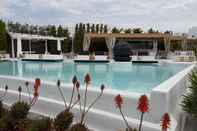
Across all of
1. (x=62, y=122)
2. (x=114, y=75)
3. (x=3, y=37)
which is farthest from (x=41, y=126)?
(x=3, y=37)

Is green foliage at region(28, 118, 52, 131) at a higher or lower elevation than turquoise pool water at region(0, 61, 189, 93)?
higher

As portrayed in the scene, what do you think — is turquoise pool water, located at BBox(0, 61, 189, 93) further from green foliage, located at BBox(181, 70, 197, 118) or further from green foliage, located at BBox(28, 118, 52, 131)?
green foliage, located at BBox(28, 118, 52, 131)

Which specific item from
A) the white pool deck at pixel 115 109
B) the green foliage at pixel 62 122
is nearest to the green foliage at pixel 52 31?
the white pool deck at pixel 115 109

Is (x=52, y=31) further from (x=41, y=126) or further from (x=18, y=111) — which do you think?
(x=41, y=126)

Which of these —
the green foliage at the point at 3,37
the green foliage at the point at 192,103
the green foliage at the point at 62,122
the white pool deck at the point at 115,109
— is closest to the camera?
the green foliage at the point at 62,122

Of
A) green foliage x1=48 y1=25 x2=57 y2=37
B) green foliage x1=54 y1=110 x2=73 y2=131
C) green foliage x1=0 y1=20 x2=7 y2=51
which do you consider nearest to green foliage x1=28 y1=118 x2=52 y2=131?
green foliage x1=54 y1=110 x2=73 y2=131

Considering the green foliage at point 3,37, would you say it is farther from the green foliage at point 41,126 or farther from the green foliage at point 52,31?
the green foliage at point 41,126

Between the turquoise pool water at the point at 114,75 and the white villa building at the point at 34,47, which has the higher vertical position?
the white villa building at the point at 34,47

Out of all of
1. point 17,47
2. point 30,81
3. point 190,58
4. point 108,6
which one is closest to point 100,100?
point 30,81

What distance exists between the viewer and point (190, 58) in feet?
85.1

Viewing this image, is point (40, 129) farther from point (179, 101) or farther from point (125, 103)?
point (179, 101)

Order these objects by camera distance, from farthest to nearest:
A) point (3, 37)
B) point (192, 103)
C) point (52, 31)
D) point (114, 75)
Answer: point (52, 31)
point (3, 37)
point (114, 75)
point (192, 103)

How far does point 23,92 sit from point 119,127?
13.0ft

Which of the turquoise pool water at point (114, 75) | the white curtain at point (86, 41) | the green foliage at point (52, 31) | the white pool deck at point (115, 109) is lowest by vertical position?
the turquoise pool water at point (114, 75)
